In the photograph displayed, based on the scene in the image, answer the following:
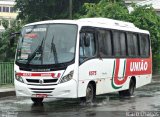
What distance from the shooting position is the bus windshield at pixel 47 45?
48.1 feet

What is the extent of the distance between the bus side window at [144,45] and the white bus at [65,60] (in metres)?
3.31

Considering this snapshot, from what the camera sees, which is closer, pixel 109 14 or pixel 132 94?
pixel 132 94

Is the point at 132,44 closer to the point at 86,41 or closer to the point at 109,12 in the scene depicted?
the point at 86,41

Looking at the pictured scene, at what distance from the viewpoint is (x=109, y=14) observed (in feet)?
113

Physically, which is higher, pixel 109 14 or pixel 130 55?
pixel 109 14

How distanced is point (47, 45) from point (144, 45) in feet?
22.9

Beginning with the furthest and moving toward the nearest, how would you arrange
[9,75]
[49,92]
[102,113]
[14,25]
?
[14,25], [9,75], [49,92], [102,113]

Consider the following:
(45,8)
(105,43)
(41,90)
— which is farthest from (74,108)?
(45,8)

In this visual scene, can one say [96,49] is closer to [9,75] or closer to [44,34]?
[44,34]

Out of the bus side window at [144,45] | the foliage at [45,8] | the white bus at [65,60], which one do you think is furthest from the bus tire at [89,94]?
the foliage at [45,8]

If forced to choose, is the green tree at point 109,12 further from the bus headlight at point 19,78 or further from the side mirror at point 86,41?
the bus headlight at point 19,78

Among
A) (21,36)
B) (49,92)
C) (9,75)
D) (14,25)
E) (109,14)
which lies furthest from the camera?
(14,25)

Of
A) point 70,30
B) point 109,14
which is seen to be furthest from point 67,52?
point 109,14

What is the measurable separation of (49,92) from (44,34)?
189cm
